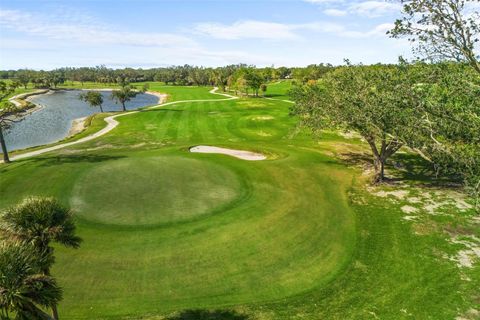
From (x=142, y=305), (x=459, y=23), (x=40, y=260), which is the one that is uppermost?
(x=459, y=23)

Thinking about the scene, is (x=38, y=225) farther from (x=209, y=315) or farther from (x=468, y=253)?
(x=468, y=253)

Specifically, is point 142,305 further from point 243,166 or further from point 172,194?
point 243,166

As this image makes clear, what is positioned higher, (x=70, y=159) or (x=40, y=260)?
(x=40, y=260)

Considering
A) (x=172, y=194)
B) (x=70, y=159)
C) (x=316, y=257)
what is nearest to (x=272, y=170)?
(x=172, y=194)

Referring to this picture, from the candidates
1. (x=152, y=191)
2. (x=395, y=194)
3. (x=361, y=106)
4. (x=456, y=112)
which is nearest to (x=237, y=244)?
(x=152, y=191)

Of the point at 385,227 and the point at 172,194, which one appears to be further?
the point at 172,194

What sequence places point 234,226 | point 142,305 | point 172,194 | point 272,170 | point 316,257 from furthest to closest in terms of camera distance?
point 272,170
point 172,194
point 234,226
point 316,257
point 142,305

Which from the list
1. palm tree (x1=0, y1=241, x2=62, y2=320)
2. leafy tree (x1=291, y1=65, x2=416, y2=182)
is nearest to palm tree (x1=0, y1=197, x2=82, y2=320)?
palm tree (x1=0, y1=241, x2=62, y2=320)
